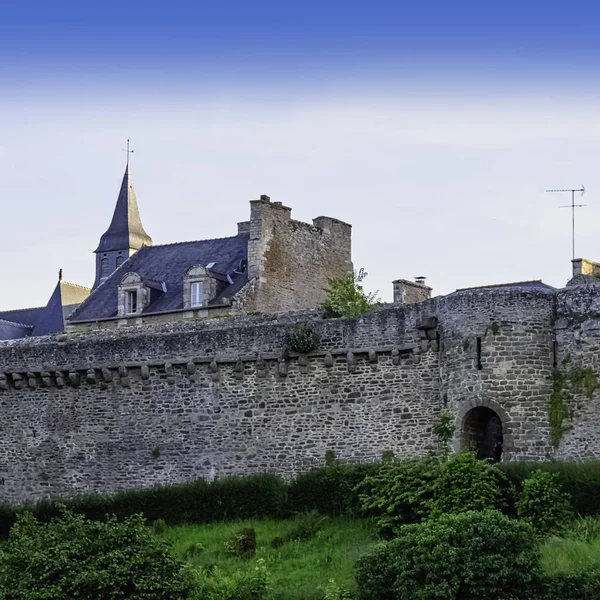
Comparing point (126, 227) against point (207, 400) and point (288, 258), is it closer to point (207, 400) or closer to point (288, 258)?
point (288, 258)

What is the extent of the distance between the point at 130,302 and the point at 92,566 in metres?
20.2

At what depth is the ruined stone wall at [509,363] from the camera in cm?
3353

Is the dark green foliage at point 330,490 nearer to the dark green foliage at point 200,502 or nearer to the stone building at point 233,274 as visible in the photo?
the dark green foliage at point 200,502

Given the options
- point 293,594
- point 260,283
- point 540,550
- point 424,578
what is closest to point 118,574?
point 293,594

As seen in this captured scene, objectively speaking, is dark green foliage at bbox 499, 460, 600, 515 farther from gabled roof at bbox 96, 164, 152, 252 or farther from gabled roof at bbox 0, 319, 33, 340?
gabled roof at bbox 96, 164, 152, 252

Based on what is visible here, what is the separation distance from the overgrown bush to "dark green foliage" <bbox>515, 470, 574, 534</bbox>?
4.96m

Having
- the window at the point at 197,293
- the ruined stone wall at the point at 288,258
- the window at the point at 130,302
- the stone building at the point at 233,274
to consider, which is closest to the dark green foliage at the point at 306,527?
the stone building at the point at 233,274

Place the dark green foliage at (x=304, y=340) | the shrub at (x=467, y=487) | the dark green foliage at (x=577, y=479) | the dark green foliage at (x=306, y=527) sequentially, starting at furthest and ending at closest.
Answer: the dark green foliage at (x=304, y=340) → the dark green foliage at (x=306, y=527) → the shrub at (x=467, y=487) → the dark green foliage at (x=577, y=479)

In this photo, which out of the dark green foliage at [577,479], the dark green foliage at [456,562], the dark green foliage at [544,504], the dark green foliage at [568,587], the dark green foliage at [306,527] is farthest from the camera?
the dark green foliage at [306,527]

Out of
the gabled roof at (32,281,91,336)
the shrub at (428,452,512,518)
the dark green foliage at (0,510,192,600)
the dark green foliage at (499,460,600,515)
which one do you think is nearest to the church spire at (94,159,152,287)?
the gabled roof at (32,281,91,336)

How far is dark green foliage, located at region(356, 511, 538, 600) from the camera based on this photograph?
27031 millimetres

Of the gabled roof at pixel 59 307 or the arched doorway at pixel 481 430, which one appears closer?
the arched doorway at pixel 481 430

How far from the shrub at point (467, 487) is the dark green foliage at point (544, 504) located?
486 millimetres

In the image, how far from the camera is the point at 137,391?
128 feet
